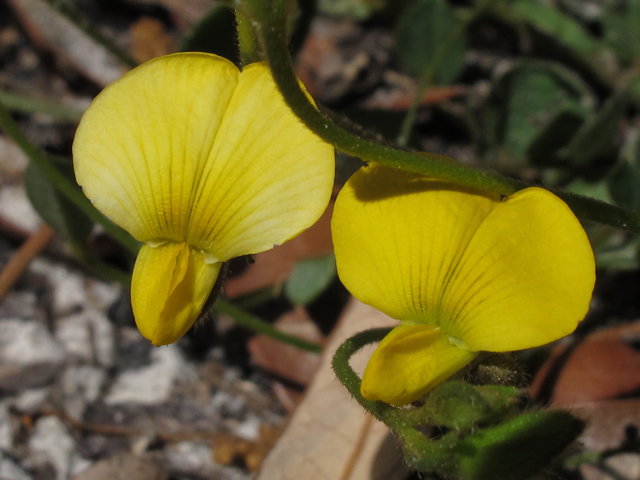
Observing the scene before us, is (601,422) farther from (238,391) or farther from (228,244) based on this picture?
(228,244)

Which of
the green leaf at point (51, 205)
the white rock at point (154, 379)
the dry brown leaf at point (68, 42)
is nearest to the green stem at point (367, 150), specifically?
the green leaf at point (51, 205)

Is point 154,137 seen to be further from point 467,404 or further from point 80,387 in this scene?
point 80,387

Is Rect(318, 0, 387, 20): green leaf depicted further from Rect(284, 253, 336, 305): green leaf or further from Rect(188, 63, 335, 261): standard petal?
Rect(188, 63, 335, 261): standard petal

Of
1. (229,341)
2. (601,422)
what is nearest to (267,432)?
(229,341)

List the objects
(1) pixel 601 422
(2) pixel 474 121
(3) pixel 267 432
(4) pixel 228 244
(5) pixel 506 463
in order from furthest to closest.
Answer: (2) pixel 474 121 → (3) pixel 267 432 → (1) pixel 601 422 → (4) pixel 228 244 → (5) pixel 506 463

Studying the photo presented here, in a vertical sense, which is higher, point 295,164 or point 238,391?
point 295,164

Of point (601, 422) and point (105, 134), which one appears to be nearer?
point (105, 134)

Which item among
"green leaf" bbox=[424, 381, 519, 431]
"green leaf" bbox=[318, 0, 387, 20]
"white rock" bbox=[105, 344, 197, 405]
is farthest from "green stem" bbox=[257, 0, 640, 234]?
"green leaf" bbox=[318, 0, 387, 20]

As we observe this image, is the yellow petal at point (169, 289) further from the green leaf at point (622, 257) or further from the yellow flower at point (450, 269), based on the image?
the green leaf at point (622, 257)
